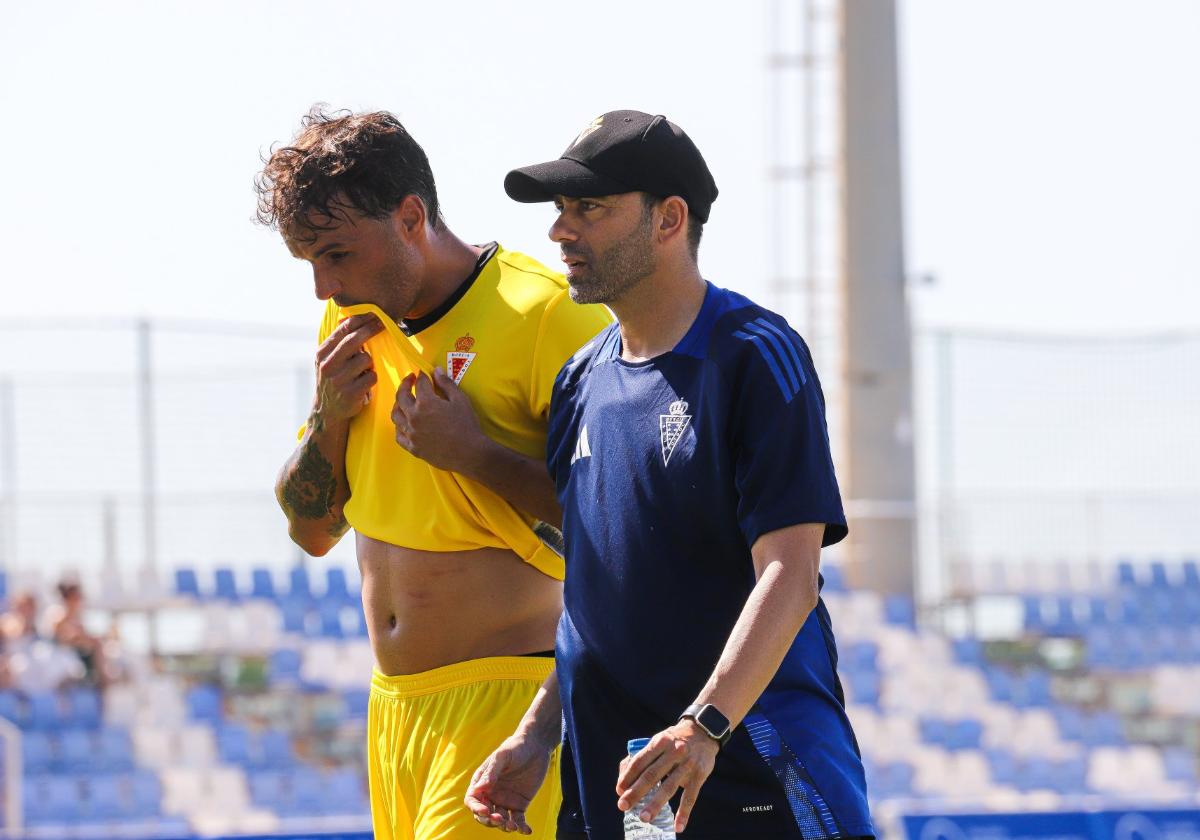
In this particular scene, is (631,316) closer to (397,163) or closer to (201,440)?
(397,163)

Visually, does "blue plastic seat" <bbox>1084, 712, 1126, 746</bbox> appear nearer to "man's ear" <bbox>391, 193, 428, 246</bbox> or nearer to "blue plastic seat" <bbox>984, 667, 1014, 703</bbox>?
"blue plastic seat" <bbox>984, 667, 1014, 703</bbox>

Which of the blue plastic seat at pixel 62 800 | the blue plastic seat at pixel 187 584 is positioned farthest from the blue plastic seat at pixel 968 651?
the blue plastic seat at pixel 62 800

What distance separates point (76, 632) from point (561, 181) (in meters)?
9.90

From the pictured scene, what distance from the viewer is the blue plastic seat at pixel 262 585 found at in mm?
13836

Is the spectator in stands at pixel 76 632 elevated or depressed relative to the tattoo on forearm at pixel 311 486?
depressed

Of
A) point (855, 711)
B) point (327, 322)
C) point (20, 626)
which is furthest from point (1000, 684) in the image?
point (327, 322)

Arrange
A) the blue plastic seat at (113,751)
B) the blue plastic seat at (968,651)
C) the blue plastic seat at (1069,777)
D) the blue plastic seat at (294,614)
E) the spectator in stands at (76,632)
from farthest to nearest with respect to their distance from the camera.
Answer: the blue plastic seat at (968,651) → the blue plastic seat at (294,614) → the blue plastic seat at (1069,777) → the spectator in stands at (76,632) → the blue plastic seat at (113,751)

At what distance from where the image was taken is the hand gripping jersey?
362 centimetres

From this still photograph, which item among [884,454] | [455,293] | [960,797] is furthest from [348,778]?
[455,293]

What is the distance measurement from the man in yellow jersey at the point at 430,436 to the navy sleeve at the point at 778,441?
2.34ft

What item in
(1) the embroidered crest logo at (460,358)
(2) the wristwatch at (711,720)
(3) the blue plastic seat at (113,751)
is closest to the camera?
(2) the wristwatch at (711,720)

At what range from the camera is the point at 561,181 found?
3.05 metres

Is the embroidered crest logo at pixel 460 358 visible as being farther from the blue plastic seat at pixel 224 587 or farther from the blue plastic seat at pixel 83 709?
the blue plastic seat at pixel 224 587

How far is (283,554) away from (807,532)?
11.6 meters
